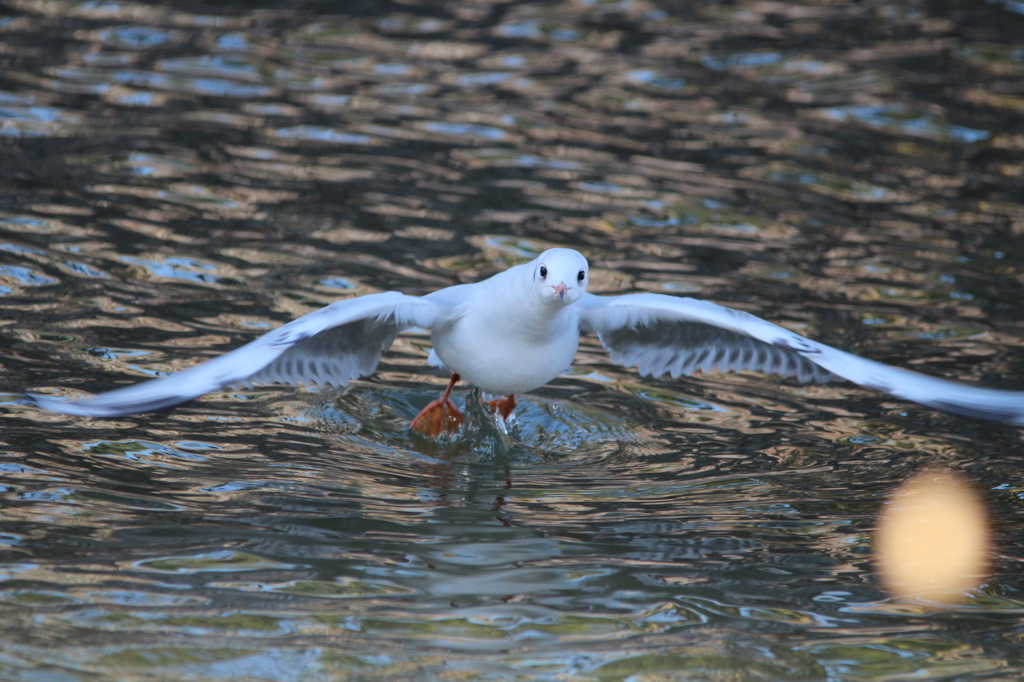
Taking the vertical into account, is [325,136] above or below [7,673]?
above

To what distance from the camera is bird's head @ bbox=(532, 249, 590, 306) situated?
18.8 feet

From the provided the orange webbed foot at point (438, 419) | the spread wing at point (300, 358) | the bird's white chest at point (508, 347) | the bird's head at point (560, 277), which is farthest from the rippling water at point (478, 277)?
the bird's head at point (560, 277)

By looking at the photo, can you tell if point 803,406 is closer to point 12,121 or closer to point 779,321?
point 779,321

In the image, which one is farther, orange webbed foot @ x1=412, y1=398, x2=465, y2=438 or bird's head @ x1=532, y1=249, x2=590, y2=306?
orange webbed foot @ x1=412, y1=398, x2=465, y2=438

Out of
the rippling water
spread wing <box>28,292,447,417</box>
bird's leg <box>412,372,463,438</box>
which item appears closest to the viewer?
the rippling water

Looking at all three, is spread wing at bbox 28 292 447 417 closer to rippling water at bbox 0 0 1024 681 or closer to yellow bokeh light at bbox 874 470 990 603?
rippling water at bbox 0 0 1024 681

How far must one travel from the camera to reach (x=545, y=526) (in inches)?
226

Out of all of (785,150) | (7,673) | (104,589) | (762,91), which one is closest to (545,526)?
(104,589)

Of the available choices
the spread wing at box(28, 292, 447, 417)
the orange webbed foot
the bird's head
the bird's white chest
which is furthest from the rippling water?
the bird's head

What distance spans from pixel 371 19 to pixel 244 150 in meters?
4.25

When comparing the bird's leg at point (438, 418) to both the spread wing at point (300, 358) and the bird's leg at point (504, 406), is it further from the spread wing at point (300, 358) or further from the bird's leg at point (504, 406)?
the spread wing at point (300, 358)

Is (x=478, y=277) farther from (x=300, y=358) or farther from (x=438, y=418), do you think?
(x=300, y=358)

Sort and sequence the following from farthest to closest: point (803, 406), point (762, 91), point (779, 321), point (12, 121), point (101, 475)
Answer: point (762, 91), point (12, 121), point (779, 321), point (803, 406), point (101, 475)

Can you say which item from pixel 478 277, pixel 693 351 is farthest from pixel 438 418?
pixel 478 277
